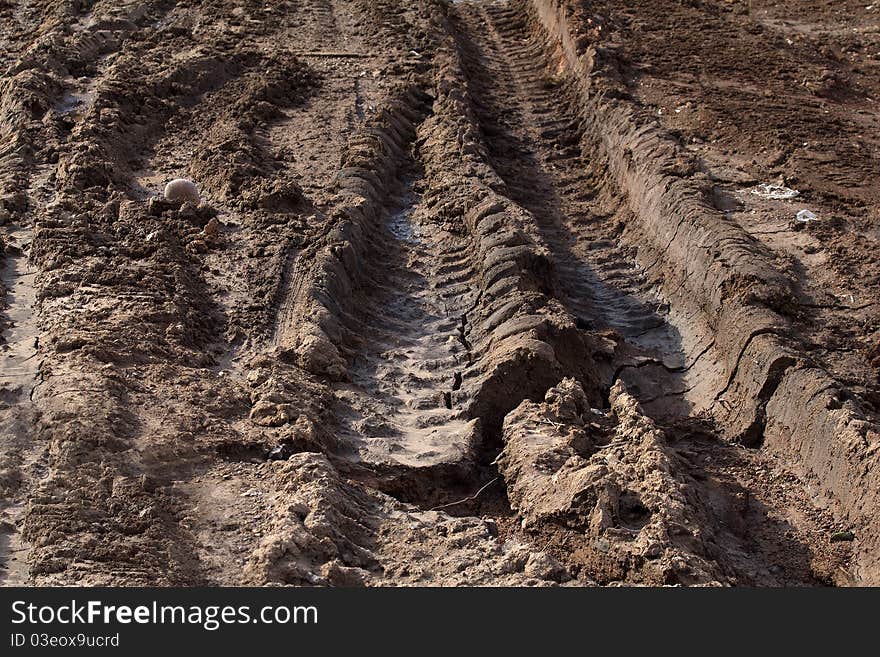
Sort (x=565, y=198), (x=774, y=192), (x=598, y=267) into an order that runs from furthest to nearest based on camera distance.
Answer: (x=565, y=198), (x=774, y=192), (x=598, y=267)

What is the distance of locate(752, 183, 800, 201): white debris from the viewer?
918 cm

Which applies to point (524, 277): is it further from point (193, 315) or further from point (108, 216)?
point (108, 216)

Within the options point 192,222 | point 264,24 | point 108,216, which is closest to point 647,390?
point 192,222

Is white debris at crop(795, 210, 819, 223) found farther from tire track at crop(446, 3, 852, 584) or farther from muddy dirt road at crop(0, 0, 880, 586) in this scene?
tire track at crop(446, 3, 852, 584)

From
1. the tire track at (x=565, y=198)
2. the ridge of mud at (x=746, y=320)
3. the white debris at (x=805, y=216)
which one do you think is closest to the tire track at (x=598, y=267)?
the tire track at (x=565, y=198)

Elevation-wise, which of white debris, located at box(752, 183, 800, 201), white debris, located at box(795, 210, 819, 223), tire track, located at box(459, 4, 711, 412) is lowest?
tire track, located at box(459, 4, 711, 412)

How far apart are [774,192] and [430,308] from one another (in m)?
3.52

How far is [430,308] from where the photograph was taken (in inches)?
308

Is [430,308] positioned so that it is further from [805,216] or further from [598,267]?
[805,216]

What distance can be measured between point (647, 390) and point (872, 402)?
1.51 m

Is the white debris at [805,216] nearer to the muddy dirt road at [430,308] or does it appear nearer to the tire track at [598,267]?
the muddy dirt road at [430,308]

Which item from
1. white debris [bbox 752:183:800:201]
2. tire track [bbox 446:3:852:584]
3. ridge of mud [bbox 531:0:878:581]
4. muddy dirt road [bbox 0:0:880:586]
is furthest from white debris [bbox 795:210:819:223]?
tire track [bbox 446:3:852:584]

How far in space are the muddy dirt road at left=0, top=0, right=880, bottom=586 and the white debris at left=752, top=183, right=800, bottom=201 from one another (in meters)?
0.04

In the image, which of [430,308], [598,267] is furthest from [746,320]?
[430,308]
